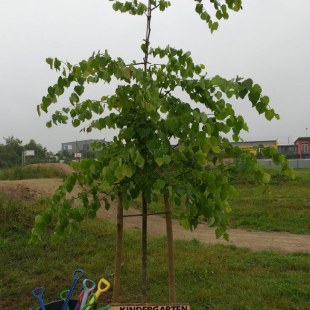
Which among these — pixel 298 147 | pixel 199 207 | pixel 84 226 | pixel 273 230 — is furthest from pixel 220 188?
pixel 298 147

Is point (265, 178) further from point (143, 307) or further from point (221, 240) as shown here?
point (221, 240)

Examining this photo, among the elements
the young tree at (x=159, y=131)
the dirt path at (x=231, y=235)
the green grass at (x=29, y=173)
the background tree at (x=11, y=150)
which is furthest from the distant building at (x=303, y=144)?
the young tree at (x=159, y=131)

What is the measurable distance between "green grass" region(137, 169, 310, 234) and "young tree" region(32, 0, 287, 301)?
21.8 feet

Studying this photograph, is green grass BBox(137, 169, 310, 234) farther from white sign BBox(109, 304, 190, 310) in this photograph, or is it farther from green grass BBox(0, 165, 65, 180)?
white sign BBox(109, 304, 190, 310)

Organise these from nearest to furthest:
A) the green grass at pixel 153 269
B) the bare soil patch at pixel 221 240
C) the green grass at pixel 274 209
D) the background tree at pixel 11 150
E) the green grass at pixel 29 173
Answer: the green grass at pixel 153 269, the bare soil patch at pixel 221 240, the green grass at pixel 274 209, the green grass at pixel 29 173, the background tree at pixel 11 150

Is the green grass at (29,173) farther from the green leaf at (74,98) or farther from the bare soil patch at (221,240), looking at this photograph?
the green leaf at (74,98)

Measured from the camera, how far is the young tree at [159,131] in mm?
2496

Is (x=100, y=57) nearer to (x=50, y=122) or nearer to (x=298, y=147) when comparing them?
(x=50, y=122)

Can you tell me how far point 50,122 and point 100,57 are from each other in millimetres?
861

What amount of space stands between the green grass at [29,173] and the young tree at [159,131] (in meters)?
11.9

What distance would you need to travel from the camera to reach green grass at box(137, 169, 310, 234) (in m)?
11.8

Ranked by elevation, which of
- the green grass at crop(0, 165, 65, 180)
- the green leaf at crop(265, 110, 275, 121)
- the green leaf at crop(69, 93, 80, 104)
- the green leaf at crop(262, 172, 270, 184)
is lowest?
the green grass at crop(0, 165, 65, 180)

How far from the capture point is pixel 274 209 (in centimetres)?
1351

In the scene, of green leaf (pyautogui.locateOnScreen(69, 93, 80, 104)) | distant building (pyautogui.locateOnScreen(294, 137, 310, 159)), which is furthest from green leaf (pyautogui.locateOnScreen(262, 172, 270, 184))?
distant building (pyautogui.locateOnScreen(294, 137, 310, 159))
